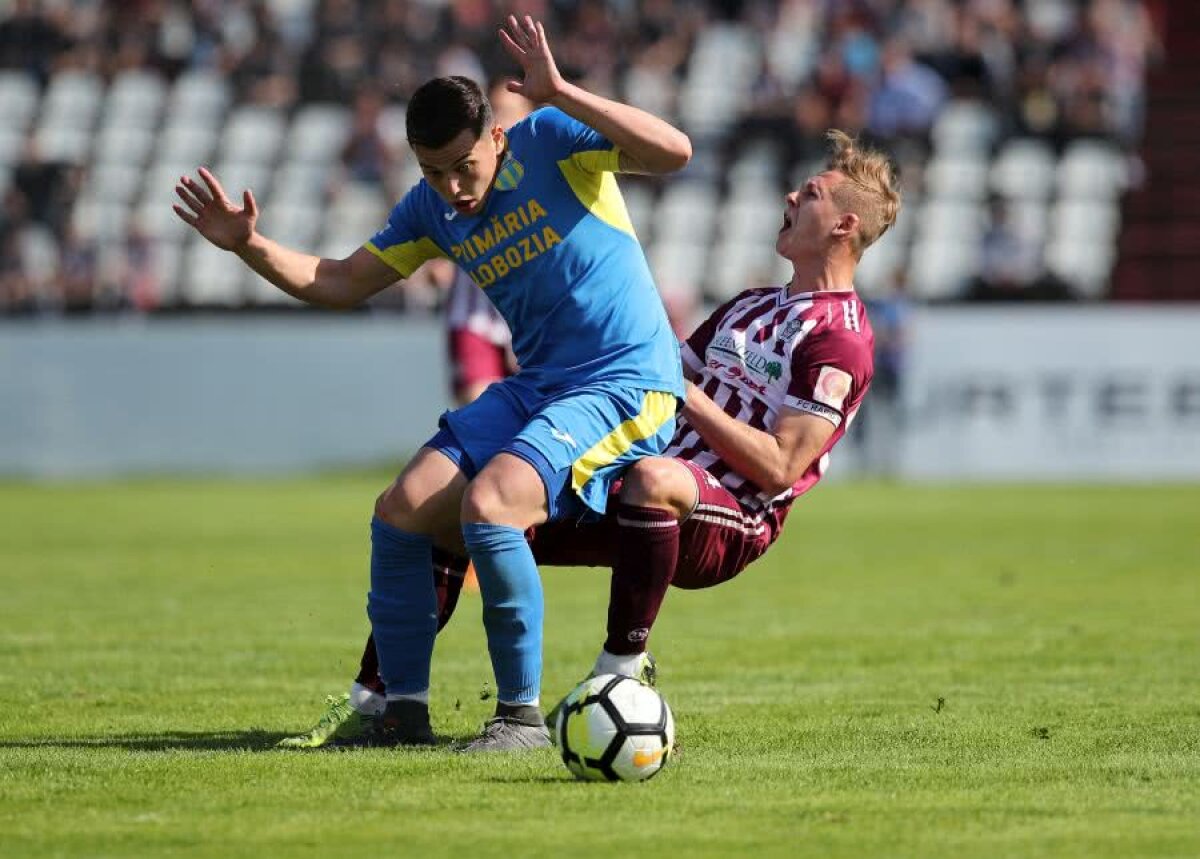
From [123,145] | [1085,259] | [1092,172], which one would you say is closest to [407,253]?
[1085,259]

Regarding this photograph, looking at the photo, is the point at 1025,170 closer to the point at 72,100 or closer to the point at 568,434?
the point at 72,100

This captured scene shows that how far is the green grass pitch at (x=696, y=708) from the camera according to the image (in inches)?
194

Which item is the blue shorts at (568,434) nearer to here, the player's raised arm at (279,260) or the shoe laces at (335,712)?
the player's raised arm at (279,260)

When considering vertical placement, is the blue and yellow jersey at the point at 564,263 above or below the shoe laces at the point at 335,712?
above

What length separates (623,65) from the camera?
26.5m

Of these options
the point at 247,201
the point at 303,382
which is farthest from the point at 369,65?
the point at 247,201

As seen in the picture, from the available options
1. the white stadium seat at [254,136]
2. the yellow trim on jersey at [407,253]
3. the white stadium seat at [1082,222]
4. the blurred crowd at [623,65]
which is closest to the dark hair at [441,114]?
the yellow trim on jersey at [407,253]

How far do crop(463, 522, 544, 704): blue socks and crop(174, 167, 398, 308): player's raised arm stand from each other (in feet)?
3.59

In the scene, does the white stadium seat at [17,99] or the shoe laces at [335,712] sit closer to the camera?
the shoe laces at [335,712]

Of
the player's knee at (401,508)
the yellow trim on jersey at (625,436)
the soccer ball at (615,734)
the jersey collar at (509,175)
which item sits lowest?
the soccer ball at (615,734)

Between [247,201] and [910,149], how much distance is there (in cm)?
1915

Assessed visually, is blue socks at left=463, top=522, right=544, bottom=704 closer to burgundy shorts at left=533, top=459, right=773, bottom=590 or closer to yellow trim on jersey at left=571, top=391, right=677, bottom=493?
yellow trim on jersey at left=571, top=391, right=677, bottom=493

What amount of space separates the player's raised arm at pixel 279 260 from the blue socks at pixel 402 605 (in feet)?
2.88

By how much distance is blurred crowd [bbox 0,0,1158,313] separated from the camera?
24.9 meters
